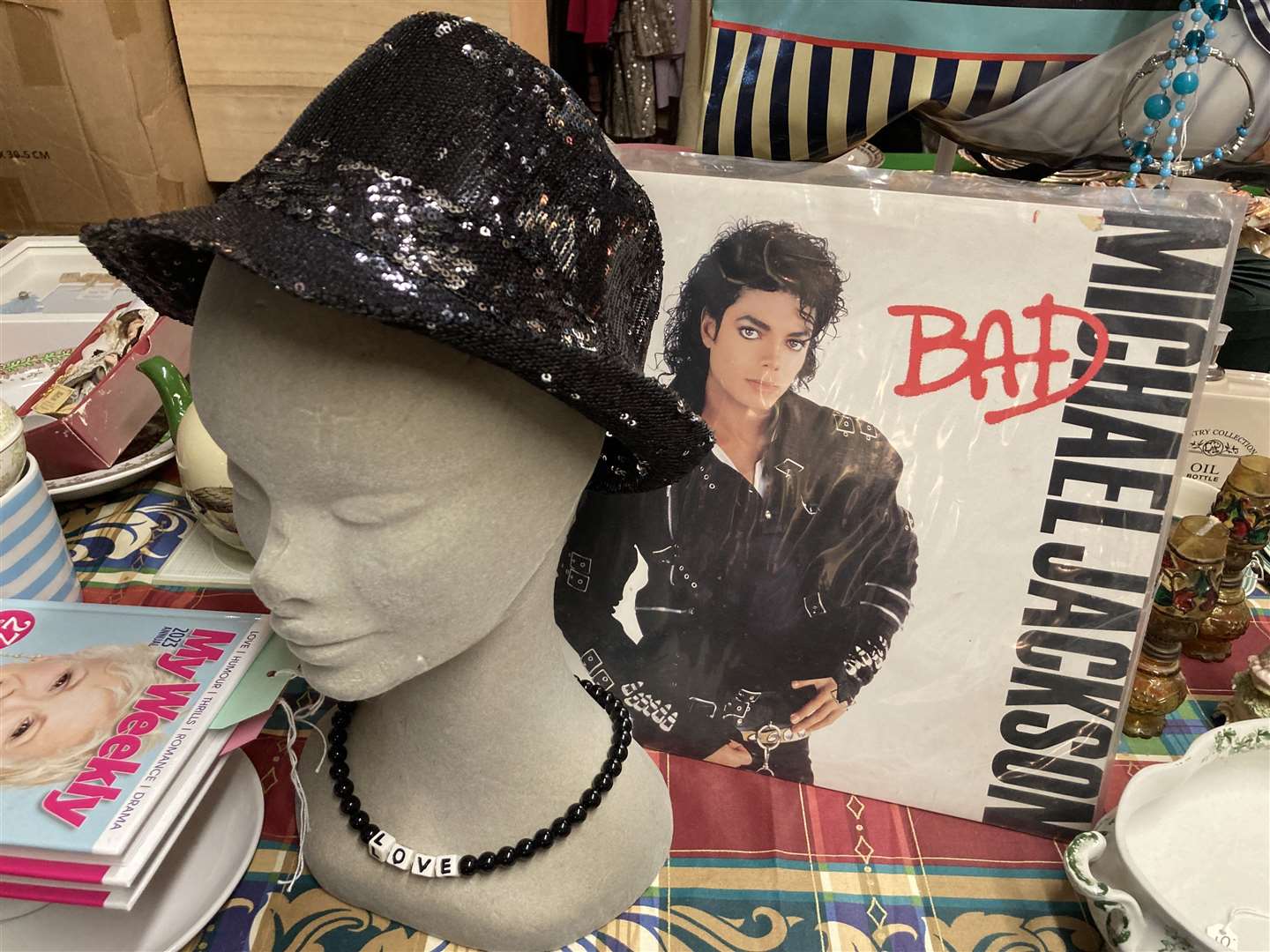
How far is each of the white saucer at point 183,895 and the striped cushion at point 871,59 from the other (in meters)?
0.69

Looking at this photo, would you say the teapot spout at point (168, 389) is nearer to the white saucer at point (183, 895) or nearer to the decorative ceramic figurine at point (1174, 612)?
the white saucer at point (183, 895)

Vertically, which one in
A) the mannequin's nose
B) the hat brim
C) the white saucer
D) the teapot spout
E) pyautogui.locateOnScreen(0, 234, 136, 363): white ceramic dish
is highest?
the hat brim

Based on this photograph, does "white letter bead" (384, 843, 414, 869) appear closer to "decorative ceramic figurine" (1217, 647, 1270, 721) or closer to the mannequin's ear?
the mannequin's ear

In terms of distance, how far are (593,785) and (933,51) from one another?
609mm

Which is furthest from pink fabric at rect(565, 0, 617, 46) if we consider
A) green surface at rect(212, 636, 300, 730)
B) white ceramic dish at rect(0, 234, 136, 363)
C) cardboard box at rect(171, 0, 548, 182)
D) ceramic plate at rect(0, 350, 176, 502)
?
green surface at rect(212, 636, 300, 730)

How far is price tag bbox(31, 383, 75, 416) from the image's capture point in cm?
97

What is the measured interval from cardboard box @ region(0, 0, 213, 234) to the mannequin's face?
0.89 meters

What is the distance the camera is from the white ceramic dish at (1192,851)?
0.59 meters

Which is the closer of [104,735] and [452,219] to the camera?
[452,219]

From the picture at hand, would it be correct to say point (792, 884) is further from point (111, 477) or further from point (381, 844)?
point (111, 477)

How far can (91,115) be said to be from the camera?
115 centimetres

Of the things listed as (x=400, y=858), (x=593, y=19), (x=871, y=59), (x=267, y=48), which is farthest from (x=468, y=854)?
(x=593, y=19)

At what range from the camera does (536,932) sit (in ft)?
Result: 2.09

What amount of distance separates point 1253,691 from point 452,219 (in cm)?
81
